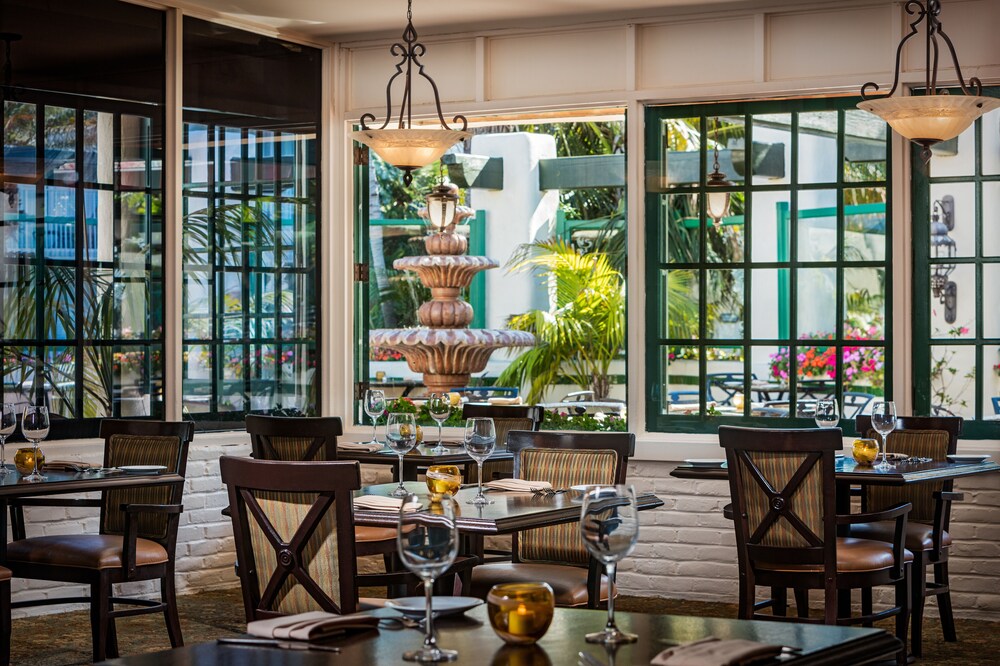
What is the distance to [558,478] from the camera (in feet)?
13.8

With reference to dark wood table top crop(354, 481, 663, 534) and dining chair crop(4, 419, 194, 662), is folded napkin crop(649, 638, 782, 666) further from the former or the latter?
dining chair crop(4, 419, 194, 662)

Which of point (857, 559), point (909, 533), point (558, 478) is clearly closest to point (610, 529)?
point (558, 478)

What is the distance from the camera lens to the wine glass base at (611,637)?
182cm

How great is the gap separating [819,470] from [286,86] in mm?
3806

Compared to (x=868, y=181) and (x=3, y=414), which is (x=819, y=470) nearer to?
(x=868, y=181)

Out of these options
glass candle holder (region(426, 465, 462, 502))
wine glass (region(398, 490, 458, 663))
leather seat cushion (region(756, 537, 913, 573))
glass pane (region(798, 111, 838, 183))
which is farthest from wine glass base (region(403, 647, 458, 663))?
glass pane (region(798, 111, 838, 183))

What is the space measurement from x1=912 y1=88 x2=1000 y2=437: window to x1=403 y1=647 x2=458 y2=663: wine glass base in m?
4.53

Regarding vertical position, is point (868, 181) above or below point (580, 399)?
above

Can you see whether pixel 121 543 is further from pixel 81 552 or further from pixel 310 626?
pixel 310 626

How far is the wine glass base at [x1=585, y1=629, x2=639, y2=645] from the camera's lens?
1.82 metres

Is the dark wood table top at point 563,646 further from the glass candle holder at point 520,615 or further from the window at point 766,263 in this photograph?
the window at point 766,263

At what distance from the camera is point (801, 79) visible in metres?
5.96

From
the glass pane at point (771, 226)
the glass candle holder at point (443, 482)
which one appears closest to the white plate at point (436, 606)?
the glass candle holder at point (443, 482)

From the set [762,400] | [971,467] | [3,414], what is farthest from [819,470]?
[3,414]
